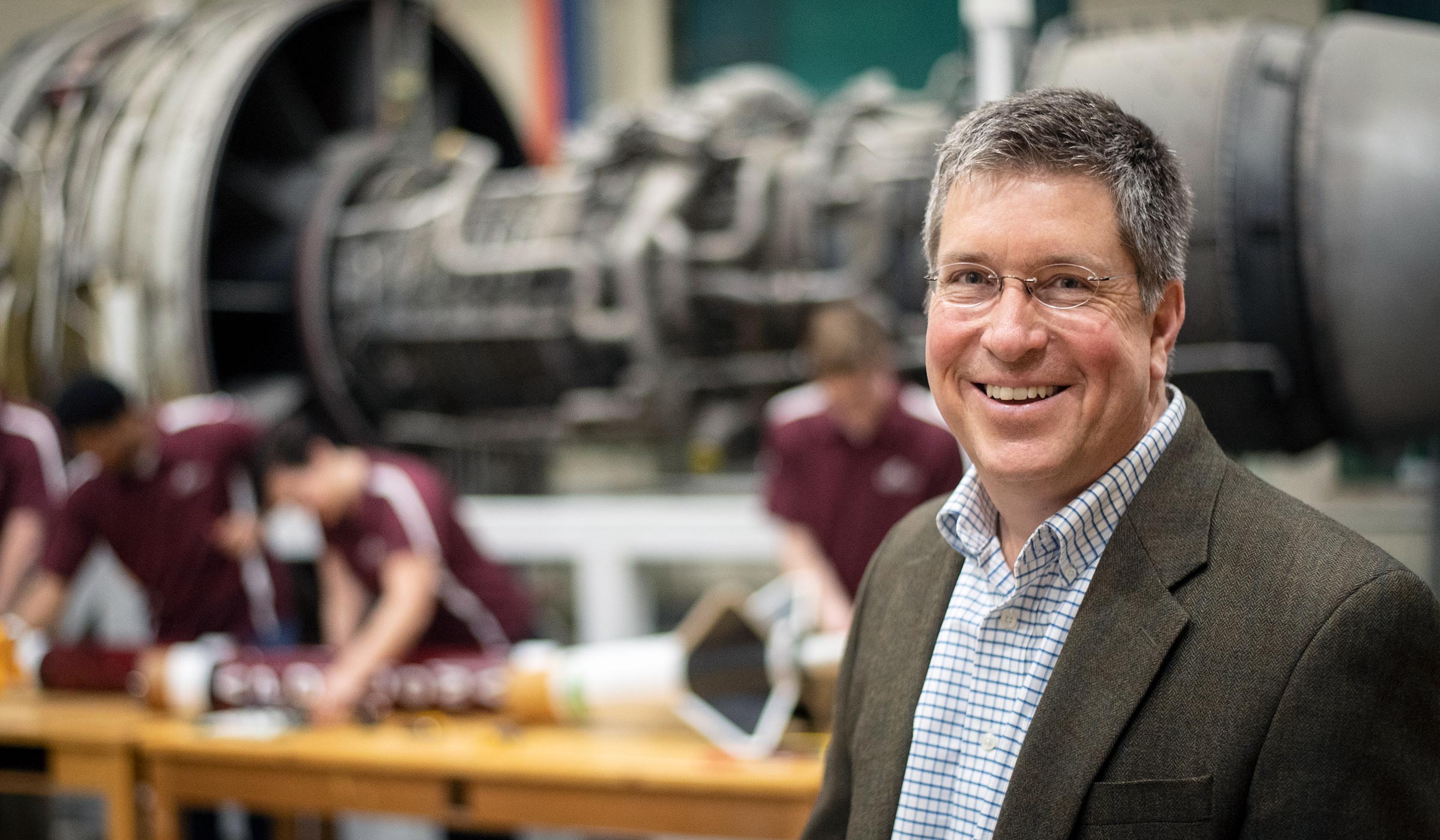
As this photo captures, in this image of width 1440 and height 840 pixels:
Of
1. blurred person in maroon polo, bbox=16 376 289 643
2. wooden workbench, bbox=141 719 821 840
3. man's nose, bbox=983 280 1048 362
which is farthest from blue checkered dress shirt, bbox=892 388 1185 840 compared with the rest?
blurred person in maroon polo, bbox=16 376 289 643

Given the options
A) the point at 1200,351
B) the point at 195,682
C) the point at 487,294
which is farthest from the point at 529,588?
the point at 1200,351

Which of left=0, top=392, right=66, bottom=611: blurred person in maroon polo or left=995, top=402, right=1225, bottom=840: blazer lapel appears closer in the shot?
left=995, top=402, right=1225, bottom=840: blazer lapel

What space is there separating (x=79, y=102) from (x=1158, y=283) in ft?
14.4

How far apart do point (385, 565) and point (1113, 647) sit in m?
2.61

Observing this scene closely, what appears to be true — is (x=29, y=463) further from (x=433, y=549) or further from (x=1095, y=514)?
(x=1095, y=514)

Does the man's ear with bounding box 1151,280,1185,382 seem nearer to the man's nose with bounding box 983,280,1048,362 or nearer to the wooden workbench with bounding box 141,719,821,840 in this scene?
the man's nose with bounding box 983,280,1048,362

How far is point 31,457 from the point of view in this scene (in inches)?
175

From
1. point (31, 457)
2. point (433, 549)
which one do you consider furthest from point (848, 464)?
point (31, 457)

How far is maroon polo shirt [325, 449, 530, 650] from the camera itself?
3.29 meters

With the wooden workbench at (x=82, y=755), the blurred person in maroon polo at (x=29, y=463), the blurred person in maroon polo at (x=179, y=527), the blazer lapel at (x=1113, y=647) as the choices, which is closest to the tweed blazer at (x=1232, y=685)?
the blazer lapel at (x=1113, y=647)

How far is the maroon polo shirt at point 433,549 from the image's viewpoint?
3.29 meters

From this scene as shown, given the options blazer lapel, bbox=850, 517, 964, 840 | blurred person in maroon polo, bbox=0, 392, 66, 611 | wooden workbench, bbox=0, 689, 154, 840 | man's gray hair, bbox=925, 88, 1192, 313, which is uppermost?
man's gray hair, bbox=925, 88, 1192, 313

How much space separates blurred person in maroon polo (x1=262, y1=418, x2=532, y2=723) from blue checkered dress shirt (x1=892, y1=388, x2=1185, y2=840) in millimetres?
2203

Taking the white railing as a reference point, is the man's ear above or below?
above
